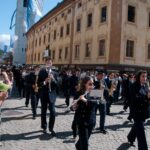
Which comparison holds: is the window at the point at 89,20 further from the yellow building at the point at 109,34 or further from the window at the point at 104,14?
the window at the point at 104,14

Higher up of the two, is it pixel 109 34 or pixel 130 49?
pixel 109 34

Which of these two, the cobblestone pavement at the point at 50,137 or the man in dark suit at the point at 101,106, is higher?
the man in dark suit at the point at 101,106

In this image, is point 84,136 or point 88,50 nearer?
point 84,136

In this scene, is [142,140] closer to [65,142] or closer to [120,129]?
[65,142]

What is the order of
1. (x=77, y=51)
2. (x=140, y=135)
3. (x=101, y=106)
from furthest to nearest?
(x=77, y=51) < (x=101, y=106) < (x=140, y=135)

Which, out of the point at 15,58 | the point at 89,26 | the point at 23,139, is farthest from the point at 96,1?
the point at 15,58

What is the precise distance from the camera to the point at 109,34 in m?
26.9

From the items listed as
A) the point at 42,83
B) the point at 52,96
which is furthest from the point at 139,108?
the point at 42,83

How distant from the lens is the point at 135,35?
92.7 feet

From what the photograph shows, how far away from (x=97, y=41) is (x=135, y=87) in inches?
868

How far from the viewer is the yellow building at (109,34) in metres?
26.9

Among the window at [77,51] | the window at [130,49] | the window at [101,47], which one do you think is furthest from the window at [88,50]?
the window at [130,49]

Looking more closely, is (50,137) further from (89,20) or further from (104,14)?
(89,20)

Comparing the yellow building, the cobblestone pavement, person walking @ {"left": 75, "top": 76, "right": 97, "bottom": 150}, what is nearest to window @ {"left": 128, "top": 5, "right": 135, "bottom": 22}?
the yellow building
